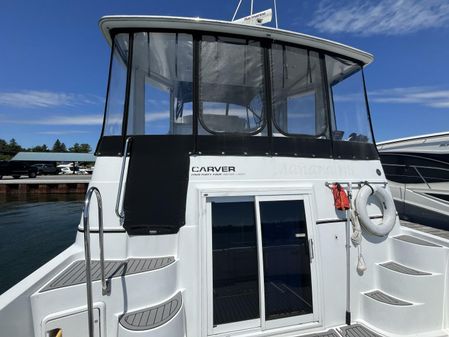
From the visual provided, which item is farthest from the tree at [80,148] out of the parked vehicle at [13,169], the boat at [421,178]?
the boat at [421,178]

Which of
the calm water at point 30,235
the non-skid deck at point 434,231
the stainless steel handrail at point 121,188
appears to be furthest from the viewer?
the calm water at point 30,235

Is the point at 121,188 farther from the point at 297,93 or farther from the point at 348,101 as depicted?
the point at 348,101

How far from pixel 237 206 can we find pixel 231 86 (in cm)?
132

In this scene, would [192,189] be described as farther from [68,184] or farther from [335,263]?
[68,184]

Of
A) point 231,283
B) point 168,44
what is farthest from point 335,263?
point 168,44

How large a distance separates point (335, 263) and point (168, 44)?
2.79m

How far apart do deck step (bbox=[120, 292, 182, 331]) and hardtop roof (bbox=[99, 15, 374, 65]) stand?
100 inches

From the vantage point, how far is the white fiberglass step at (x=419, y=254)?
9.39 ft

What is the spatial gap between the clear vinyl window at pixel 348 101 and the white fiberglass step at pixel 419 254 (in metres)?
1.24

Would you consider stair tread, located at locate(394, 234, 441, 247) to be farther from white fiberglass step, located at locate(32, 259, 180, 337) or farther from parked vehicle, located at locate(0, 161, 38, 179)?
parked vehicle, located at locate(0, 161, 38, 179)

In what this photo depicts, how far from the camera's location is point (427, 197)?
724 centimetres

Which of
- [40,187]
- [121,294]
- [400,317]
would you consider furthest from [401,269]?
[40,187]

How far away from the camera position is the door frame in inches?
100

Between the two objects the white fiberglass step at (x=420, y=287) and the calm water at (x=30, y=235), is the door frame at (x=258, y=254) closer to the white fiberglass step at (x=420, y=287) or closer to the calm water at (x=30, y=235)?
the white fiberglass step at (x=420, y=287)
